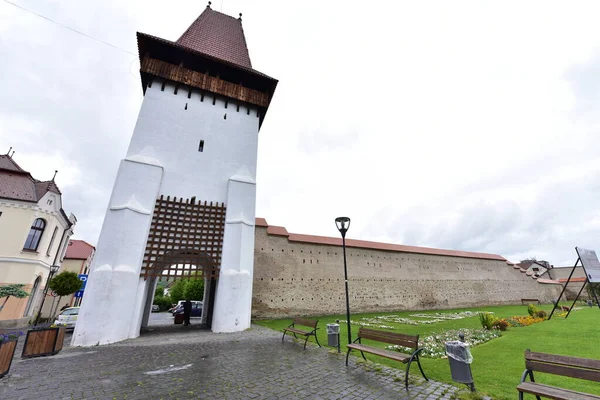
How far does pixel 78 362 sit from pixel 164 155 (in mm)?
8100

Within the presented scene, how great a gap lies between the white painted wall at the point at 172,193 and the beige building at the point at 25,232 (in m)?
10.3

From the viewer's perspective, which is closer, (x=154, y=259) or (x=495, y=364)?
(x=495, y=364)

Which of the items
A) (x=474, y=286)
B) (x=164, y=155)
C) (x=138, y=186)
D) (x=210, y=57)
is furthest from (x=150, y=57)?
(x=474, y=286)

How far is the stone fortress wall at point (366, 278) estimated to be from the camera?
15.0 m

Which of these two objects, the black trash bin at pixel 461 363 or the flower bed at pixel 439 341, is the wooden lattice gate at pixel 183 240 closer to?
the flower bed at pixel 439 341

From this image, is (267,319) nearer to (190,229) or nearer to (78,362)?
(190,229)

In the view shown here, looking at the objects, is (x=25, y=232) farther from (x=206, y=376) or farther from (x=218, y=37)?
(x=206, y=376)

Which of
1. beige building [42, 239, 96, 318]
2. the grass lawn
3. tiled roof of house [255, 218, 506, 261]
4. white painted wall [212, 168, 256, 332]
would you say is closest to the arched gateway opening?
white painted wall [212, 168, 256, 332]

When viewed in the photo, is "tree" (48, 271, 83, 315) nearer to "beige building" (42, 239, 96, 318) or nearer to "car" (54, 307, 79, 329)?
"car" (54, 307, 79, 329)

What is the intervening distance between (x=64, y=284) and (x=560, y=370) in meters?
21.6

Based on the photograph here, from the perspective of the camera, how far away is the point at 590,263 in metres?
12.6

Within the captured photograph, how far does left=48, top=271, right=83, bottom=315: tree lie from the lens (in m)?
14.9

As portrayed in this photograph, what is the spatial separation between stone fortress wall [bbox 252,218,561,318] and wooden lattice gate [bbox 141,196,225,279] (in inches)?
177

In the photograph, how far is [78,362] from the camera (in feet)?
19.4
